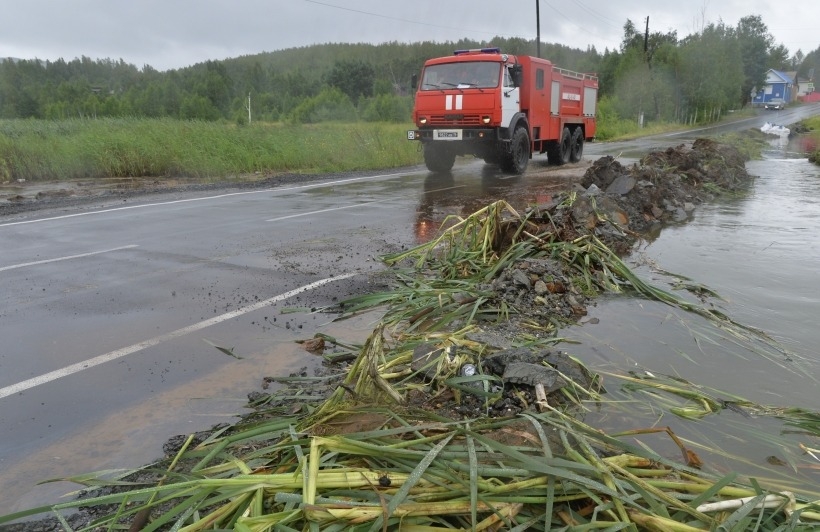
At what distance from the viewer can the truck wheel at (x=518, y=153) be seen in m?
15.4

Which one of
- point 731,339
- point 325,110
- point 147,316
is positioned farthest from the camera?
point 325,110

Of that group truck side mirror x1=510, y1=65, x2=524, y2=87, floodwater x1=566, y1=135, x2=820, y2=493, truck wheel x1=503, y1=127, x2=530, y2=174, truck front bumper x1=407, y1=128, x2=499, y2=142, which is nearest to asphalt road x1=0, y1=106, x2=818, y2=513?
floodwater x1=566, y1=135, x2=820, y2=493

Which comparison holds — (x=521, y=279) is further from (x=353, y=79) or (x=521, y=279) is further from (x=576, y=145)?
(x=353, y=79)

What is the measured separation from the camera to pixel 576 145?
20328mm

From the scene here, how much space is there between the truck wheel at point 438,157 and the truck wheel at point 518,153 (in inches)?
76.8

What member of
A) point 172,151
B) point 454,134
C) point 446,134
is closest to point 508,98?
point 454,134

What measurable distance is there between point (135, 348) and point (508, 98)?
39.2 ft

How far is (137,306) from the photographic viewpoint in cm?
538

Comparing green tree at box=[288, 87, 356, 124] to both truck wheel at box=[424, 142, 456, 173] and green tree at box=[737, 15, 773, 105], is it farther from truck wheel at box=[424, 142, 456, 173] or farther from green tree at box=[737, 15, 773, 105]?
green tree at box=[737, 15, 773, 105]

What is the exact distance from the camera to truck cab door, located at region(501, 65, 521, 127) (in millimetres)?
14412

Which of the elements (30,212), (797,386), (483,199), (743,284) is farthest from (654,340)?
(30,212)

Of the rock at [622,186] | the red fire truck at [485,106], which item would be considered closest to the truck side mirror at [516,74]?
the red fire truck at [485,106]

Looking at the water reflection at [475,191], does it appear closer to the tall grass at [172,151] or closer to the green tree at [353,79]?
the tall grass at [172,151]

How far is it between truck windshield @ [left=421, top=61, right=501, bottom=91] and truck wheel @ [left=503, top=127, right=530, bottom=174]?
1.55 metres
